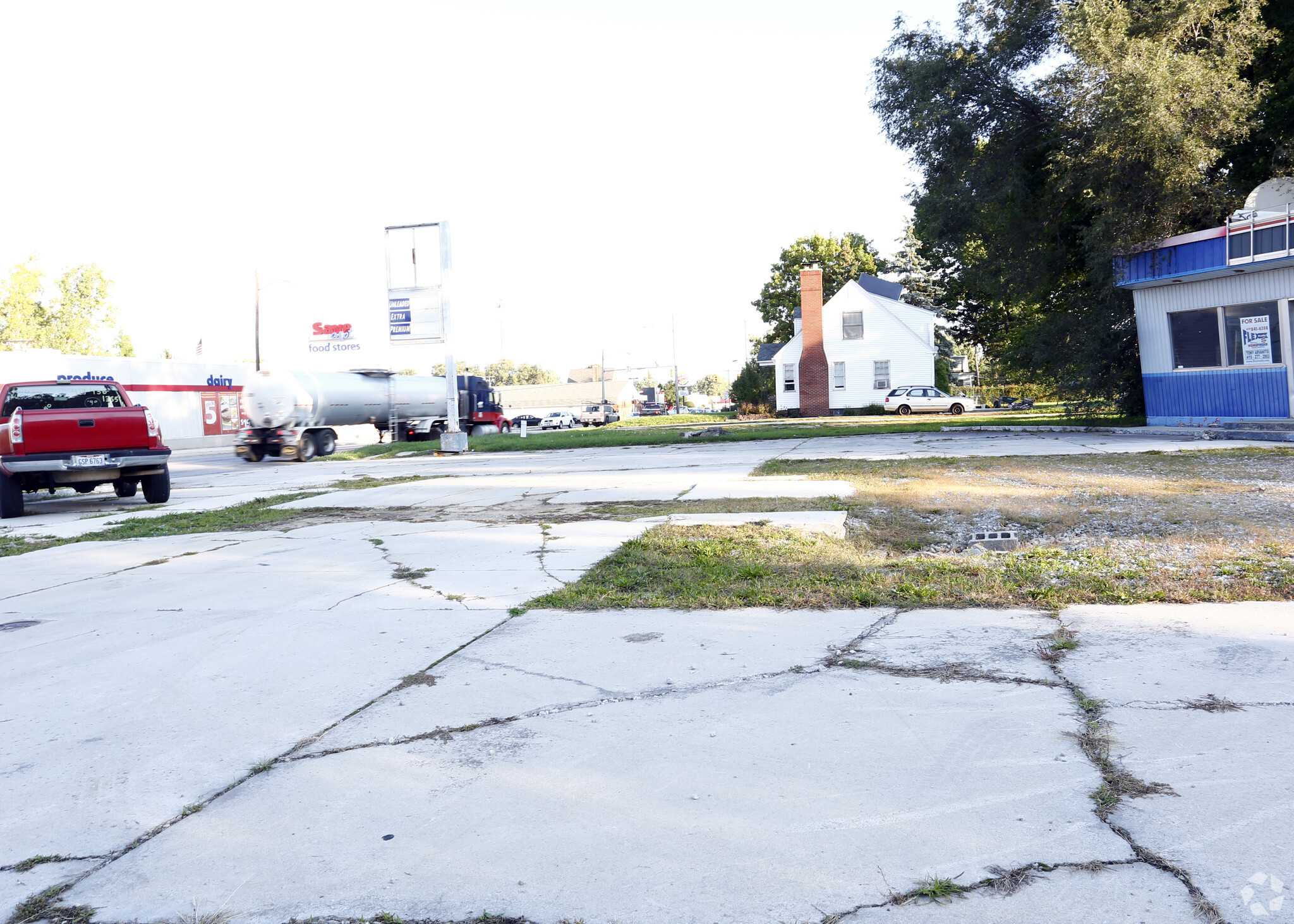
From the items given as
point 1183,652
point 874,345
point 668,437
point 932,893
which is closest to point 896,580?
point 1183,652

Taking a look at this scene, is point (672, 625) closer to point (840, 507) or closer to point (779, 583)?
point (779, 583)

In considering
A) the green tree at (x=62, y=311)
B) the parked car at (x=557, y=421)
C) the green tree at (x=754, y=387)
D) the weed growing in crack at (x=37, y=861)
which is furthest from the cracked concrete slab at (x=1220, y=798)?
the green tree at (x=62, y=311)

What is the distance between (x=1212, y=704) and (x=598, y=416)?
217ft

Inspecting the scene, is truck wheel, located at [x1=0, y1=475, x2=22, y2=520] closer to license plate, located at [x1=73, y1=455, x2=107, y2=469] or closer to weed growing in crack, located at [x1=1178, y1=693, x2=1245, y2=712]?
license plate, located at [x1=73, y1=455, x2=107, y2=469]

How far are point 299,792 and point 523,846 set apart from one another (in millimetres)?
1005

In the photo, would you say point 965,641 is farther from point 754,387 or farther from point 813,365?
point 754,387

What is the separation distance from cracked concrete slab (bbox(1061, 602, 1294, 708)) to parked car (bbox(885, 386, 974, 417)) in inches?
1736

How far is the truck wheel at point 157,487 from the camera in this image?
568 inches

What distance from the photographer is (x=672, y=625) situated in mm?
5430

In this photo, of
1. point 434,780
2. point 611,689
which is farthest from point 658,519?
Answer: point 434,780

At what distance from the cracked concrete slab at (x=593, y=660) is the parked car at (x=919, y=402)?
44.6 metres

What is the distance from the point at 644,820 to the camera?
2.96m

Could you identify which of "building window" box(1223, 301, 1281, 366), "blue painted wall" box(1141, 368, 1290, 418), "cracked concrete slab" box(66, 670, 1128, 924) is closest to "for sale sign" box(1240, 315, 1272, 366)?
"building window" box(1223, 301, 1281, 366)

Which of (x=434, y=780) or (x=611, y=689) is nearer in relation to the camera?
(x=434, y=780)
